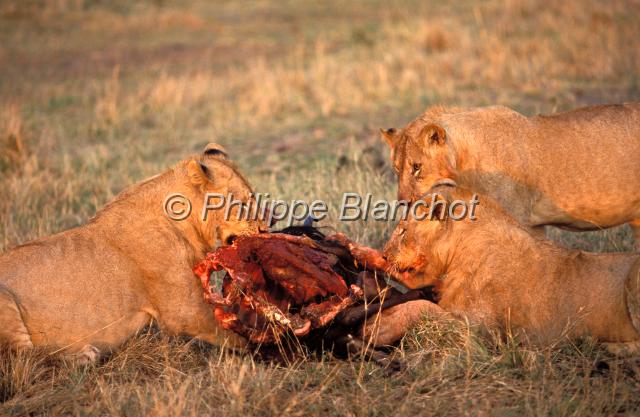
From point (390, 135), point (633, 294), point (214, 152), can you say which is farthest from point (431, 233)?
point (390, 135)

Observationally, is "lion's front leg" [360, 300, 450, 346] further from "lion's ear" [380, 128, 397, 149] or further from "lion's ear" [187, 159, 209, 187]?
"lion's ear" [380, 128, 397, 149]

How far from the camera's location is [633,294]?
5.05 m

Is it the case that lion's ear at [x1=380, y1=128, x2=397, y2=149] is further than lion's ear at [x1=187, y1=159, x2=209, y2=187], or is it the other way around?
lion's ear at [x1=380, y1=128, x2=397, y2=149]

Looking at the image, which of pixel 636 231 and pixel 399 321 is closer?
pixel 399 321

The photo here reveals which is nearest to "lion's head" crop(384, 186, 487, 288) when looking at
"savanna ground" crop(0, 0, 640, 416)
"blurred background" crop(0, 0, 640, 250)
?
"savanna ground" crop(0, 0, 640, 416)

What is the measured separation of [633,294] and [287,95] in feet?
33.7

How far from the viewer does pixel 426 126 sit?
6.83m

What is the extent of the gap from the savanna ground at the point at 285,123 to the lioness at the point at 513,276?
20cm

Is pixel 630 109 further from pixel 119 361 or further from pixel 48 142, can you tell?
pixel 48 142

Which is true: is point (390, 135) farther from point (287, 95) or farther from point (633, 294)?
point (287, 95)

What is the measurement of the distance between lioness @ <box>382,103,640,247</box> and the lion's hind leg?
3269 millimetres

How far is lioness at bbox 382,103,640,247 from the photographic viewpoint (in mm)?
6926

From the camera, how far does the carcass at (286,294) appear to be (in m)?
5.60

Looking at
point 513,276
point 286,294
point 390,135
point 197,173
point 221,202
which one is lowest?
point 286,294
